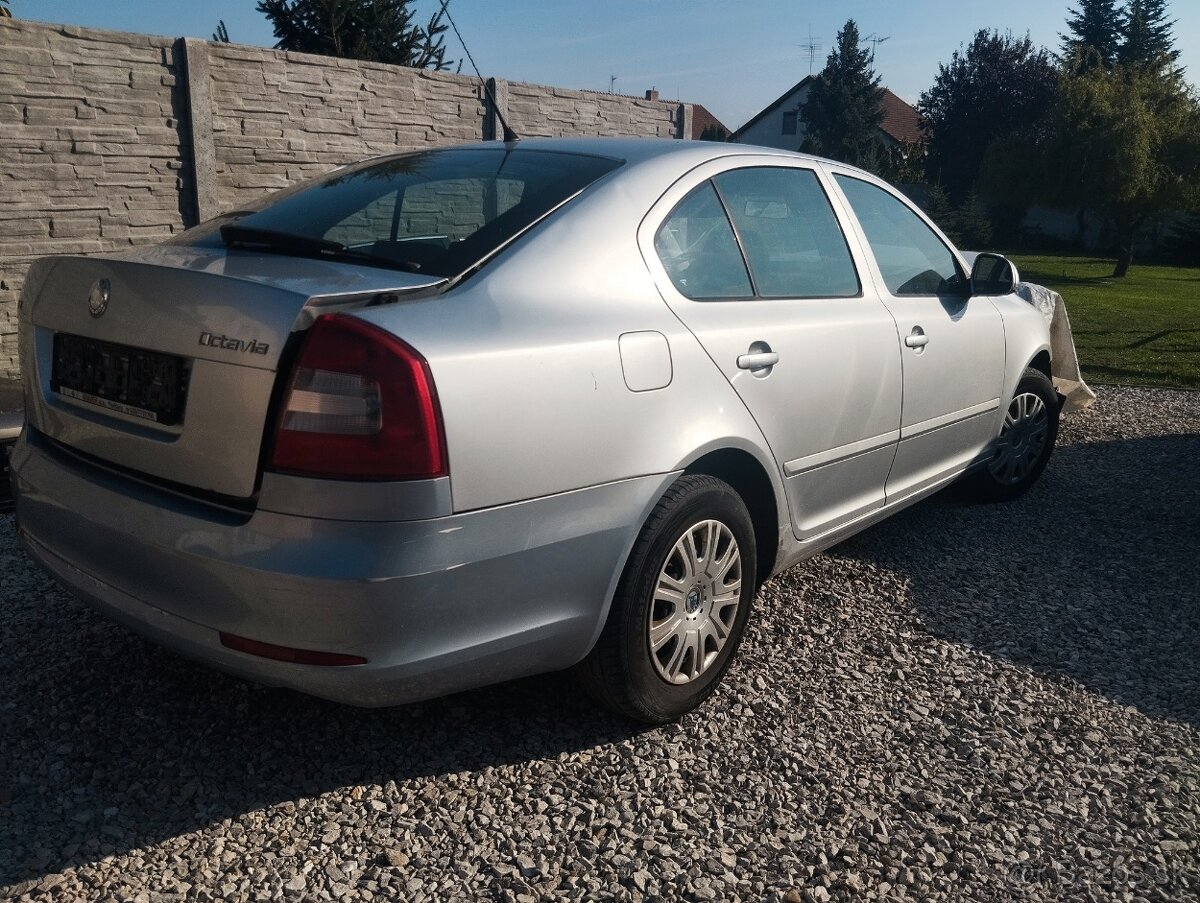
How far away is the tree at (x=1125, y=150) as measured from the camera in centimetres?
2619

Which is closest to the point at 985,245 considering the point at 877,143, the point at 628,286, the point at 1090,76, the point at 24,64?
the point at 1090,76

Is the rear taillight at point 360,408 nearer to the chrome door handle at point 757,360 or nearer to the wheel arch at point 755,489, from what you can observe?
the wheel arch at point 755,489

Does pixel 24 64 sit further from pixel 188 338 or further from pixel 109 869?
pixel 109 869

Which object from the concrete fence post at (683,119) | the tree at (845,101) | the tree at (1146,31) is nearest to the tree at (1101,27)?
the tree at (1146,31)

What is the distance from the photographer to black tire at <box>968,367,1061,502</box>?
5.14m

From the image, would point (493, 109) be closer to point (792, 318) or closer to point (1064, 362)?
point (1064, 362)

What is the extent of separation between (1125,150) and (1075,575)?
25791mm

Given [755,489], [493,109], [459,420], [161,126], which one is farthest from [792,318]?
[493,109]

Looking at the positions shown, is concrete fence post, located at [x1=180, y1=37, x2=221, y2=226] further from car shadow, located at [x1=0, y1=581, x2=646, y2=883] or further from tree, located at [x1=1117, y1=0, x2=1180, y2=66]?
tree, located at [x1=1117, y1=0, x2=1180, y2=66]

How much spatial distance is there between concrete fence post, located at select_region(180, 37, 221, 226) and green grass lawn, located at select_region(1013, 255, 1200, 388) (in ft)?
26.4

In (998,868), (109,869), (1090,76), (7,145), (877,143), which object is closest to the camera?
(109,869)

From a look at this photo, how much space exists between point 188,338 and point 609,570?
113cm

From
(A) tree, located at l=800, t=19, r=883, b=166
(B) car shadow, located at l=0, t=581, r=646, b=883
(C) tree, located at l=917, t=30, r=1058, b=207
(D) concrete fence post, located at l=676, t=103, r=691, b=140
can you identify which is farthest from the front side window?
(A) tree, located at l=800, t=19, r=883, b=166

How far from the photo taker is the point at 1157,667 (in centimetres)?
356
